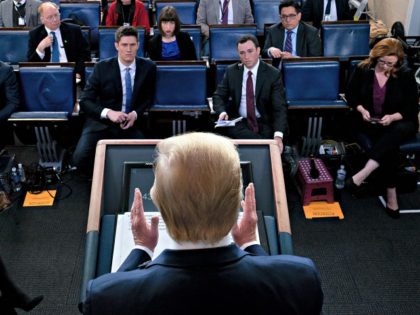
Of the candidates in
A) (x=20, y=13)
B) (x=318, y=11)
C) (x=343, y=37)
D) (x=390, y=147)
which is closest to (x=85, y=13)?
(x=20, y=13)

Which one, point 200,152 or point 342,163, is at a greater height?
point 200,152

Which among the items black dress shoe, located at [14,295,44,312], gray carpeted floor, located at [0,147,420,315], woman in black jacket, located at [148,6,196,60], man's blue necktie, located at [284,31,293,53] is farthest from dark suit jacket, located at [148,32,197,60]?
black dress shoe, located at [14,295,44,312]

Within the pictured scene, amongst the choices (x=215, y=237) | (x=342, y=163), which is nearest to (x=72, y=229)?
(x=342, y=163)

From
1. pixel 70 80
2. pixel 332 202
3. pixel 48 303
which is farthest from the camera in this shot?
pixel 70 80

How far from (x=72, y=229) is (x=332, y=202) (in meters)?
1.99

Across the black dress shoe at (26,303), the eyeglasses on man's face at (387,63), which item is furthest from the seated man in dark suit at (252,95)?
the black dress shoe at (26,303)

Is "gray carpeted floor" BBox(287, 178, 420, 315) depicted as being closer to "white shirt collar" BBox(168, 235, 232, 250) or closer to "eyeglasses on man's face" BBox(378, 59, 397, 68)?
"eyeglasses on man's face" BBox(378, 59, 397, 68)

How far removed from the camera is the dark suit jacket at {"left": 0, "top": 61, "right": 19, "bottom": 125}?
3889 millimetres

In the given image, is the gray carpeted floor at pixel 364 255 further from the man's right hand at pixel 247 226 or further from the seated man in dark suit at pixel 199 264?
the seated man in dark suit at pixel 199 264

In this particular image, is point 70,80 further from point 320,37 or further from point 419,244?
point 419,244

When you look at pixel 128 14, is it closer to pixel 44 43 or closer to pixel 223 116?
pixel 44 43

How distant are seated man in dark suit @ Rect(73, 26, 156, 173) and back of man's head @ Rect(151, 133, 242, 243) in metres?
2.91

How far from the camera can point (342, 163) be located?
13.3 ft

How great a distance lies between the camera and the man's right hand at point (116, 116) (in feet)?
12.2
